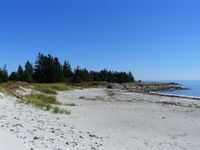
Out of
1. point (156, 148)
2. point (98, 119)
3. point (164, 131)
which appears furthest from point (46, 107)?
point (156, 148)

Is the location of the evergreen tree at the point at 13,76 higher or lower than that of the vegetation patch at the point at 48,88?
higher

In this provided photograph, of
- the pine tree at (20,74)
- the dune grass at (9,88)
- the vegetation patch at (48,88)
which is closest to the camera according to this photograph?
the dune grass at (9,88)

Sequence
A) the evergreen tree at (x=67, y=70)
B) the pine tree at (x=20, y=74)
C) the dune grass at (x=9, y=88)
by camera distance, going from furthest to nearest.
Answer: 1. the evergreen tree at (x=67, y=70)
2. the pine tree at (x=20, y=74)
3. the dune grass at (x=9, y=88)

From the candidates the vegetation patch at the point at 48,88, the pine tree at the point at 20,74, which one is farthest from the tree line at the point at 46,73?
the vegetation patch at the point at 48,88

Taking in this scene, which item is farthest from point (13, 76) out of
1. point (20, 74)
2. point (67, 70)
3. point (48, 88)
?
point (48, 88)

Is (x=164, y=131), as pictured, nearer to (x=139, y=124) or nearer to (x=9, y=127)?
(x=139, y=124)

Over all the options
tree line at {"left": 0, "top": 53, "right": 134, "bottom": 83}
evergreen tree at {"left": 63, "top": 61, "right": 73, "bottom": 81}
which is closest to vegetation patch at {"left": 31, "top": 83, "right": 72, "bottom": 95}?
tree line at {"left": 0, "top": 53, "right": 134, "bottom": 83}

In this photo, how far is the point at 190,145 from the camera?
40.0ft

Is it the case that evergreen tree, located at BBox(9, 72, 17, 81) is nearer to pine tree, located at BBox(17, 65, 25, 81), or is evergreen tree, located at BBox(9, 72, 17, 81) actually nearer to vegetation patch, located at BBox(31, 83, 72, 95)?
pine tree, located at BBox(17, 65, 25, 81)

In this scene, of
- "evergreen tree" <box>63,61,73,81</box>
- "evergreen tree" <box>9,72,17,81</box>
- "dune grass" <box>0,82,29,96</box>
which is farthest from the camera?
"evergreen tree" <box>63,61,73,81</box>

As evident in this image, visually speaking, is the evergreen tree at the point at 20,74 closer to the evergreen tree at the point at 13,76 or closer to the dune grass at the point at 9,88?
the evergreen tree at the point at 13,76

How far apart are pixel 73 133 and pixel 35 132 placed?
1.84 meters

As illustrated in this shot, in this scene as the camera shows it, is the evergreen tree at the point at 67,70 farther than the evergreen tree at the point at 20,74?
Yes

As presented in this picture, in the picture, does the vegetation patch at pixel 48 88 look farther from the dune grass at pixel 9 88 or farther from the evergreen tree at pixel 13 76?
the evergreen tree at pixel 13 76
